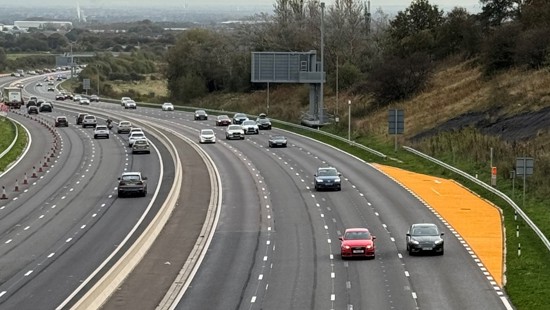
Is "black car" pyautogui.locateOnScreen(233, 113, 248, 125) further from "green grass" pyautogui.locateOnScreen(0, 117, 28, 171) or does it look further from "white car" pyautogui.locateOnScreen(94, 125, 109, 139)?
"green grass" pyautogui.locateOnScreen(0, 117, 28, 171)

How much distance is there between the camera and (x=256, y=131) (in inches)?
4235

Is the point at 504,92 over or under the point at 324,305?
over

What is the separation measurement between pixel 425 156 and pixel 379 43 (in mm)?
73154

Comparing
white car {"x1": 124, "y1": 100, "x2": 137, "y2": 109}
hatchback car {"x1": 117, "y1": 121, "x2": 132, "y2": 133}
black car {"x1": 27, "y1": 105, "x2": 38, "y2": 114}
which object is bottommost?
hatchback car {"x1": 117, "y1": 121, "x2": 132, "y2": 133}

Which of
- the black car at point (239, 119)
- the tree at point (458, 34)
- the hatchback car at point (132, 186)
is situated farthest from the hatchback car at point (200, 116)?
the hatchback car at point (132, 186)

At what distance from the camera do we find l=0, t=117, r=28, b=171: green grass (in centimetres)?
8734

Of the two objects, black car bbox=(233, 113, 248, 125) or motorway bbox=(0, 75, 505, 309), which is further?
black car bbox=(233, 113, 248, 125)

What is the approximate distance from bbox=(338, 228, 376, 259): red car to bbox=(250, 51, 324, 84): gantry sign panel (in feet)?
238

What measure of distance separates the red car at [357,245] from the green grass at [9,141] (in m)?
42.3

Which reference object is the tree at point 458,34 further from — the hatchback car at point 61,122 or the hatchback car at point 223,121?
the hatchback car at point 61,122

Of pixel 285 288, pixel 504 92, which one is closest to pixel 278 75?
pixel 504 92

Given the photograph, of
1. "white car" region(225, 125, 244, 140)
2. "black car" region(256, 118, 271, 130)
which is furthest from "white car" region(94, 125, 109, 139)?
"black car" region(256, 118, 271, 130)

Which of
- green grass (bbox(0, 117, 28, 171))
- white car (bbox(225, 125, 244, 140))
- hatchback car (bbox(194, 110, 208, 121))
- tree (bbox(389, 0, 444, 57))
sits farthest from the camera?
tree (bbox(389, 0, 444, 57))

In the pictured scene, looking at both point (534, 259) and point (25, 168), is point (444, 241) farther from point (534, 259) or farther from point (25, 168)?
point (25, 168)
